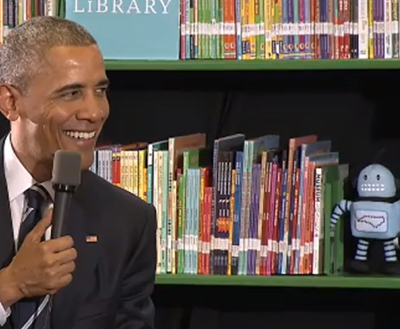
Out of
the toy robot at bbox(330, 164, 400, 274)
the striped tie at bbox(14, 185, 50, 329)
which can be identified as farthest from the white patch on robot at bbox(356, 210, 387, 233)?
the striped tie at bbox(14, 185, 50, 329)

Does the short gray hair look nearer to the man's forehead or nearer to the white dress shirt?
the man's forehead

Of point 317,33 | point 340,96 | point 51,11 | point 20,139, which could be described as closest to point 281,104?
point 340,96

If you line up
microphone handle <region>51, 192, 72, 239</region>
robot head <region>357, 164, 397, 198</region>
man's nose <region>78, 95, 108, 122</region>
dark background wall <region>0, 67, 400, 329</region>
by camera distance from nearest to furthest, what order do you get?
microphone handle <region>51, 192, 72, 239</region> → man's nose <region>78, 95, 108, 122</region> → robot head <region>357, 164, 397, 198</region> → dark background wall <region>0, 67, 400, 329</region>

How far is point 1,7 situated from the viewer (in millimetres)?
2279

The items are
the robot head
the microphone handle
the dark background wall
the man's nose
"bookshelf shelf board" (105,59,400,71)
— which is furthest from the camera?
the dark background wall

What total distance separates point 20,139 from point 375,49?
754mm

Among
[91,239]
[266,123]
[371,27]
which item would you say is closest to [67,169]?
[91,239]

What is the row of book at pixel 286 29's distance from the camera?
7.34ft

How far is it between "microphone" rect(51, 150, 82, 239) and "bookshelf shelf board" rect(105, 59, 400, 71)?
71cm

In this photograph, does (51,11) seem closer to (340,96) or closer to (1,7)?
(1,7)

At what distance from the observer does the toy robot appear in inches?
90.7

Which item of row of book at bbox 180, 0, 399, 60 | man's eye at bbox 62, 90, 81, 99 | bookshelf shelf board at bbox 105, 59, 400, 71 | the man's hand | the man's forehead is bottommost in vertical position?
the man's hand

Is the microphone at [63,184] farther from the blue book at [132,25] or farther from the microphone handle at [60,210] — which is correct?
the blue book at [132,25]

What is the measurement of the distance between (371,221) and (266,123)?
37 centimetres
